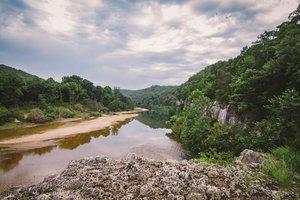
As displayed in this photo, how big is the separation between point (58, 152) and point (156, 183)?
96.1ft

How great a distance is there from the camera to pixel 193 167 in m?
19.1

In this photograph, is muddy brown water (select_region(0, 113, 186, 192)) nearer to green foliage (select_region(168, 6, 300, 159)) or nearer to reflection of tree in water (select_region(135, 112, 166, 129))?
green foliage (select_region(168, 6, 300, 159))

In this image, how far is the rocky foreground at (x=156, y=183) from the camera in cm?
1605

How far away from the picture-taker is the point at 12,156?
3956 centimetres

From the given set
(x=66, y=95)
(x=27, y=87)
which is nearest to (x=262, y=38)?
(x=27, y=87)

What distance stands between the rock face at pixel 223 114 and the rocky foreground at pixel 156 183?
21.7 m

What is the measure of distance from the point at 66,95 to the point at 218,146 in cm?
8743

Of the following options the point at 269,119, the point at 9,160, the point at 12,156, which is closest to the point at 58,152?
the point at 12,156

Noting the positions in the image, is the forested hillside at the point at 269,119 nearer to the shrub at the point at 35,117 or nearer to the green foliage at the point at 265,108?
the green foliage at the point at 265,108

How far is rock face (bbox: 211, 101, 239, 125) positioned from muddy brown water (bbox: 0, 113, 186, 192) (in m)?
7.50

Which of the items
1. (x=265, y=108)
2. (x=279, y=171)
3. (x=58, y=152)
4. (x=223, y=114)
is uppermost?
(x=265, y=108)

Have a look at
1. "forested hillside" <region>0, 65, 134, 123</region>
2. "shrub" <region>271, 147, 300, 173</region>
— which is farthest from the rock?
"forested hillside" <region>0, 65, 134, 123</region>

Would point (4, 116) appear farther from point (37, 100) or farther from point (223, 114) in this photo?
point (223, 114)

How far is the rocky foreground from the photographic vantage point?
16048mm
